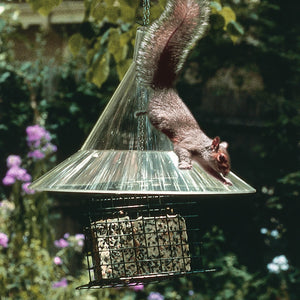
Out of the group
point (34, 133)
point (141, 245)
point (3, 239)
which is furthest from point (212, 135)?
point (141, 245)

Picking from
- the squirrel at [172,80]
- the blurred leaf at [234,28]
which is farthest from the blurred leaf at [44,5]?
the squirrel at [172,80]

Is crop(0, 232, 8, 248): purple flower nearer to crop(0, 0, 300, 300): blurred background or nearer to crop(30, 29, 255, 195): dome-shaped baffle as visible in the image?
crop(0, 0, 300, 300): blurred background

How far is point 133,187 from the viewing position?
1139 mm

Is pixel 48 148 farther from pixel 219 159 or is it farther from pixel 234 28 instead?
pixel 219 159

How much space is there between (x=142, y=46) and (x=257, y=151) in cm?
315

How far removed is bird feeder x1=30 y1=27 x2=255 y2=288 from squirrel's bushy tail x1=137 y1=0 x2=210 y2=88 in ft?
0.17

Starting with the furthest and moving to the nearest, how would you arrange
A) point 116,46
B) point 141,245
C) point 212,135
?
point 212,135, point 116,46, point 141,245

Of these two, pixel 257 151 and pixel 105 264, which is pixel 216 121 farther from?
pixel 105 264

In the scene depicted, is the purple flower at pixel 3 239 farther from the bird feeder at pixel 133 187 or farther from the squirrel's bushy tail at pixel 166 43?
the squirrel's bushy tail at pixel 166 43

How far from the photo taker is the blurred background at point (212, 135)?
155 inches

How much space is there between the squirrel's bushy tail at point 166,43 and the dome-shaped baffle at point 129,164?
0.19 ft

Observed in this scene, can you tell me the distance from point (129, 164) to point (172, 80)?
Answer: 0.26 meters

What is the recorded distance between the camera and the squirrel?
130 cm

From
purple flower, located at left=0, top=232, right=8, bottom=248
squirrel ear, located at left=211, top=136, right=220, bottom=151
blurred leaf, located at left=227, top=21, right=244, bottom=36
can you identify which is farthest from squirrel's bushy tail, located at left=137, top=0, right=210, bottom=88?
purple flower, located at left=0, top=232, right=8, bottom=248
